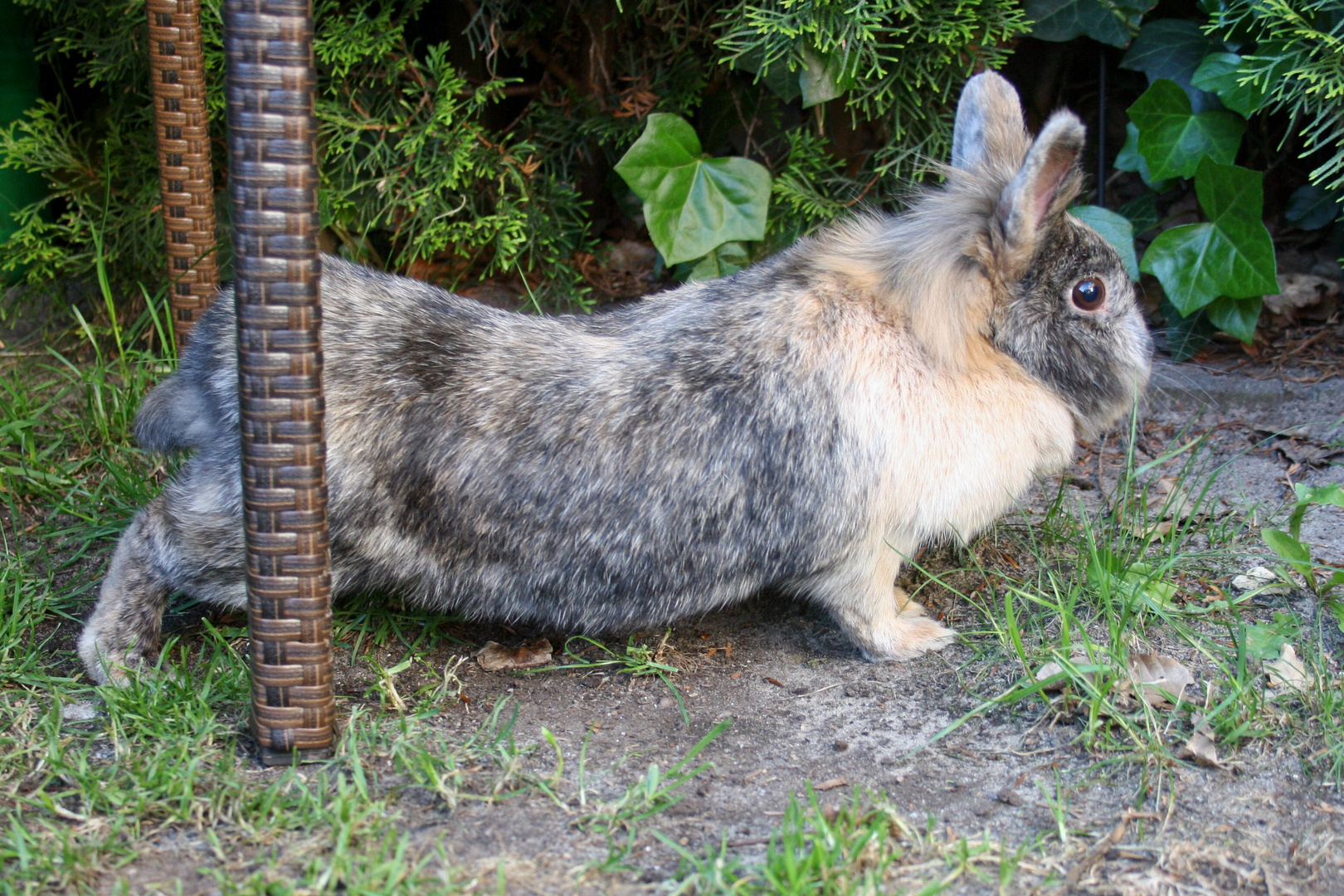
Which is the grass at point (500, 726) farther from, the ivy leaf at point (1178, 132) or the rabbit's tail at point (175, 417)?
the ivy leaf at point (1178, 132)

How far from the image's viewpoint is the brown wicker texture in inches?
138

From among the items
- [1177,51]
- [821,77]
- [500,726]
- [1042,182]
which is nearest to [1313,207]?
[1177,51]

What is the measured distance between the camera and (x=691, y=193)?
4.07 m

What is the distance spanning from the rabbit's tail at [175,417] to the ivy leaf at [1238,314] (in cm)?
363

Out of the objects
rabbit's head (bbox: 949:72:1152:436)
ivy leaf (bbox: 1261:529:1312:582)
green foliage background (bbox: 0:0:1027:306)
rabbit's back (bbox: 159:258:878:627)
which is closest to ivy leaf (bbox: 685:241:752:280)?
green foliage background (bbox: 0:0:1027:306)

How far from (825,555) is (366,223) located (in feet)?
8.21

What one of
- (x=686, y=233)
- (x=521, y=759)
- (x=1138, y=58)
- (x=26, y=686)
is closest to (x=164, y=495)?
(x=26, y=686)

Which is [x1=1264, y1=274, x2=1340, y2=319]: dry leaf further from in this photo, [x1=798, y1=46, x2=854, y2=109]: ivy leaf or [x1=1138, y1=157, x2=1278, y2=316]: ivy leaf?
[x1=798, y1=46, x2=854, y2=109]: ivy leaf

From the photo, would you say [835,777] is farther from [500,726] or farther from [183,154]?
[183,154]

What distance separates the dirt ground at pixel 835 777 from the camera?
6.98ft

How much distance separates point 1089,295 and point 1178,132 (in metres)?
1.61

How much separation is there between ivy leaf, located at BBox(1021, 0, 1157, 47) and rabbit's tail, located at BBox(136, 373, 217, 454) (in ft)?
10.5

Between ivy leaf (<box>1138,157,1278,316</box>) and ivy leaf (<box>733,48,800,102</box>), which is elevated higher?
ivy leaf (<box>733,48,800,102</box>)

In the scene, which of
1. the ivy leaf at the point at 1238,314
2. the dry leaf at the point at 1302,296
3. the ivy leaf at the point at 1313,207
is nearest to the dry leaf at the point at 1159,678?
the ivy leaf at the point at 1238,314
